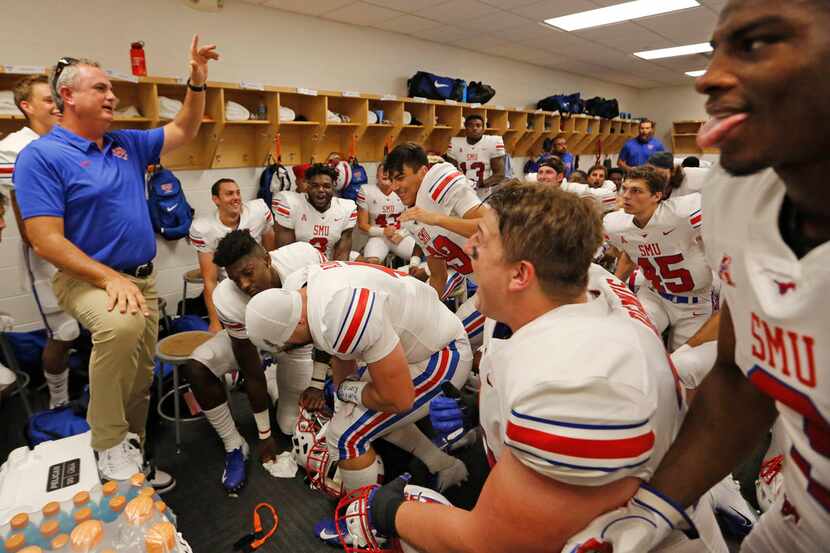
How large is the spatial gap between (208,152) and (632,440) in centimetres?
410

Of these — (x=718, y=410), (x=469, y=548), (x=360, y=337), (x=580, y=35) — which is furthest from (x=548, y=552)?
(x=580, y=35)

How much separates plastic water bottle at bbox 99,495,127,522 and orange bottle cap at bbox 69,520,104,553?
0.23 feet

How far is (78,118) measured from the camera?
66.9 inches

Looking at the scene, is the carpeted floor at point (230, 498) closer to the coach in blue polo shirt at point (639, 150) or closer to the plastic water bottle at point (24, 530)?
the plastic water bottle at point (24, 530)

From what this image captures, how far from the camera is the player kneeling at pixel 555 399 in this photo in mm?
722

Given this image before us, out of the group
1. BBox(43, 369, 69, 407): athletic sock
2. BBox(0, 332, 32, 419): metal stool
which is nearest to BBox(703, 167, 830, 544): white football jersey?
BBox(0, 332, 32, 419): metal stool

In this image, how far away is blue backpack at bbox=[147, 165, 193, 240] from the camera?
347cm

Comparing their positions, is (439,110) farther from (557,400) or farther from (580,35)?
(557,400)

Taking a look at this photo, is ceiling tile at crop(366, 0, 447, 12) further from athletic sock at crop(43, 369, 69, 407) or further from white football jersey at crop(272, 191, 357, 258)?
athletic sock at crop(43, 369, 69, 407)

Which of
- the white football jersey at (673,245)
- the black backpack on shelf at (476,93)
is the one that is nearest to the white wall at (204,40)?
the black backpack on shelf at (476,93)

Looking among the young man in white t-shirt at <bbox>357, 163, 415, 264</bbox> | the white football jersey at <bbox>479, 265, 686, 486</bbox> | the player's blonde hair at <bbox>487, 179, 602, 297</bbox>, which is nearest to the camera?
the white football jersey at <bbox>479, 265, 686, 486</bbox>

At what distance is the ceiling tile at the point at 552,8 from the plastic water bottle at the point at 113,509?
4.80 meters

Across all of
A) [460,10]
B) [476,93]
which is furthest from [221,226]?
[476,93]

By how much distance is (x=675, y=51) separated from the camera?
6543 millimetres
